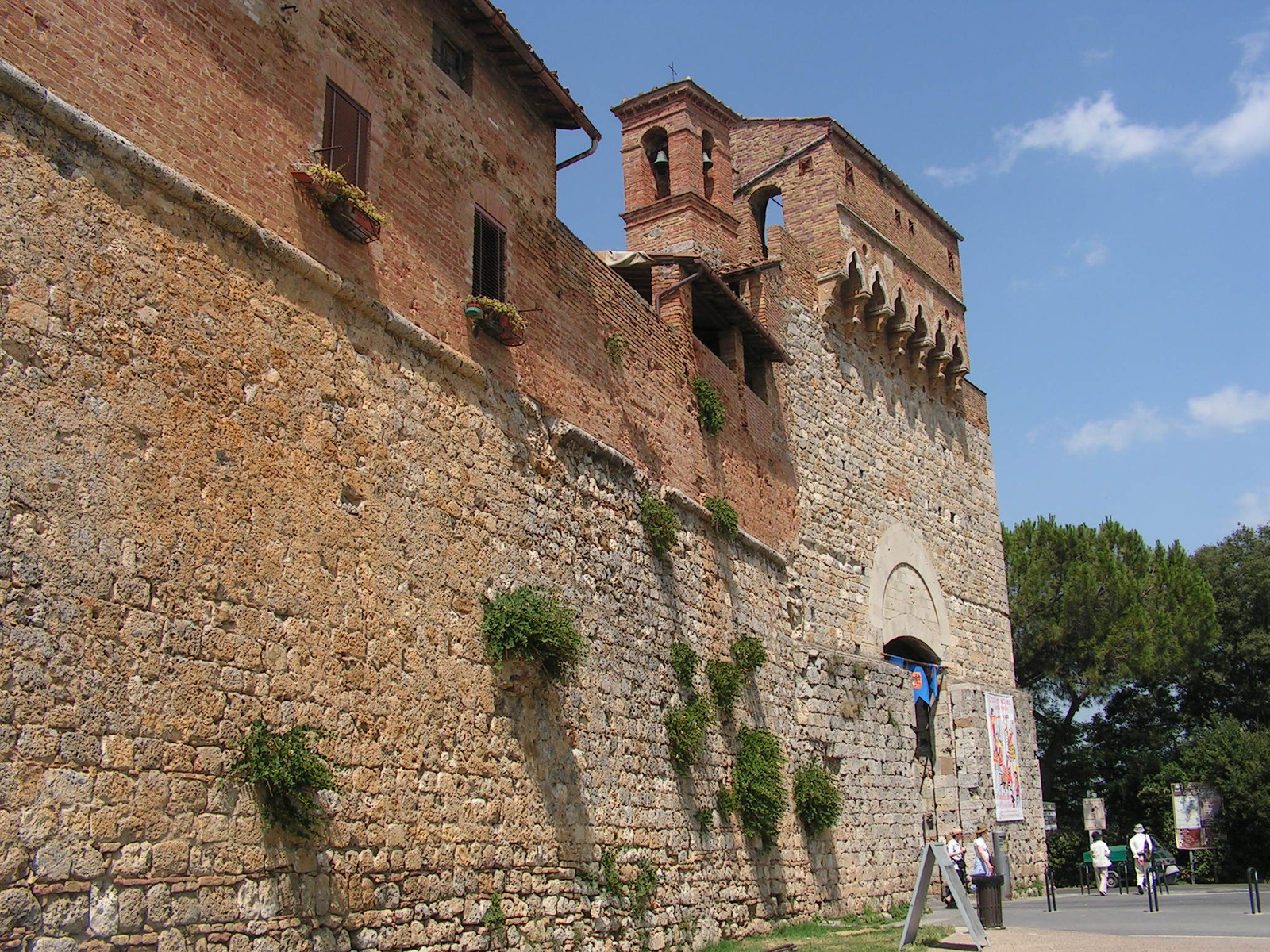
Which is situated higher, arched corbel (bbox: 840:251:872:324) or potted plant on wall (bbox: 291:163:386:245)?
arched corbel (bbox: 840:251:872:324)

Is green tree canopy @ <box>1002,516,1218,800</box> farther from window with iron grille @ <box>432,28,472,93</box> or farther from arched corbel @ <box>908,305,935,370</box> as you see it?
window with iron grille @ <box>432,28,472,93</box>

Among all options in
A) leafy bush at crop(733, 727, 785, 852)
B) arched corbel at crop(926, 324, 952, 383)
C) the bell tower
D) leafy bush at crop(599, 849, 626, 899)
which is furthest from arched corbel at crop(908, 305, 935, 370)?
leafy bush at crop(599, 849, 626, 899)

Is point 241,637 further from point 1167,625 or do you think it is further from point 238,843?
point 1167,625

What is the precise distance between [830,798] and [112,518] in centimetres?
1132

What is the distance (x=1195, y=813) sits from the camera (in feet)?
98.1

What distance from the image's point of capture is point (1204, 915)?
15.2 m

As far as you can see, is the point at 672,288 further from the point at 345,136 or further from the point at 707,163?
the point at 345,136

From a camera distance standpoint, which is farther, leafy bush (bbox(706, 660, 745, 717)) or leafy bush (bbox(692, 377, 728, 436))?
leafy bush (bbox(692, 377, 728, 436))

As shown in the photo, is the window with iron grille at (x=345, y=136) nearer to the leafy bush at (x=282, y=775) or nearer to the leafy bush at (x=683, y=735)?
the leafy bush at (x=282, y=775)

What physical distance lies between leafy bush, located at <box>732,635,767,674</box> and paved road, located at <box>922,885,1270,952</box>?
392cm

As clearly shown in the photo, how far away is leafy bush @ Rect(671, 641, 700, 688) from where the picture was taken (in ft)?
42.8

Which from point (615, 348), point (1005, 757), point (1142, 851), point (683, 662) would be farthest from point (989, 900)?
point (615, 348)

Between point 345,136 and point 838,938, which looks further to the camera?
point 838,938

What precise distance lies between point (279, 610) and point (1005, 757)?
17113 mm
